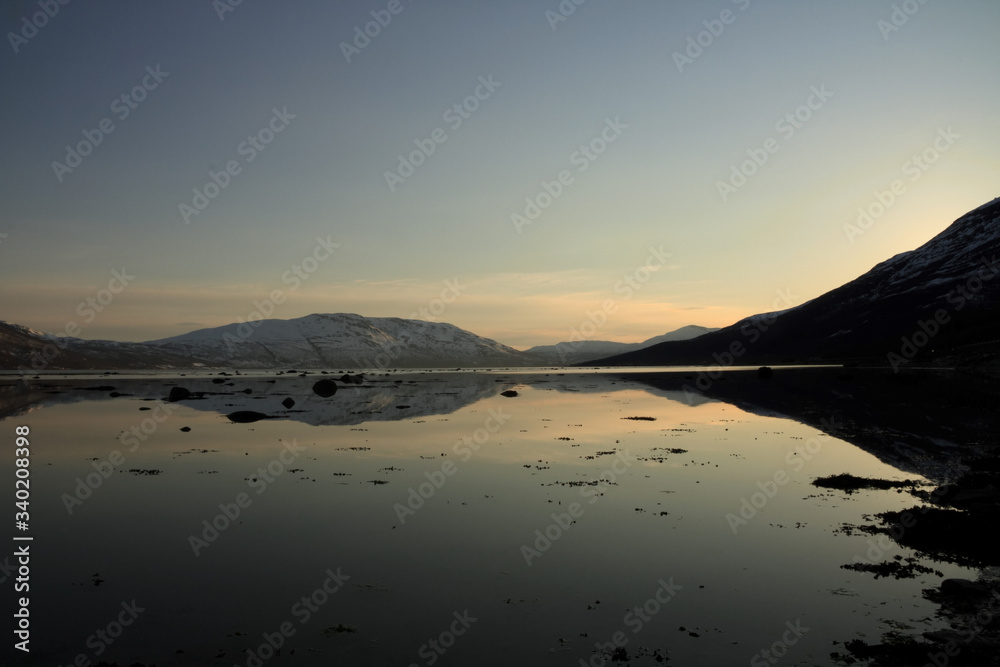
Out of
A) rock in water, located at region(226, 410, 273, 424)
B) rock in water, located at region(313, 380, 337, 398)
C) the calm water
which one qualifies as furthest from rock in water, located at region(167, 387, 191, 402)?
the calm water

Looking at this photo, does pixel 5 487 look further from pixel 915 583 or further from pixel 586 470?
pixel 915 583

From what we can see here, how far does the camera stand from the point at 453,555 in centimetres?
1720

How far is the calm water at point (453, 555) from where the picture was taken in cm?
1207

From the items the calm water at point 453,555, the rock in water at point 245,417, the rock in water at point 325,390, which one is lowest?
the calm water at point 453,555

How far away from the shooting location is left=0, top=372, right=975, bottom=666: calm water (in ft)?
39.6

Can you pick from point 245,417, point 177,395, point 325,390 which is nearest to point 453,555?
point 245,417

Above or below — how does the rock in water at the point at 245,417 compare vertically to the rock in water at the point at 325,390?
below

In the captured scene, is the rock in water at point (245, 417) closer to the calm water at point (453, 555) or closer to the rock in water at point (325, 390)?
the calm water at point (453, 555)

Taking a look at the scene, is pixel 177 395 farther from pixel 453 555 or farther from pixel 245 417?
A: pixel 453 555

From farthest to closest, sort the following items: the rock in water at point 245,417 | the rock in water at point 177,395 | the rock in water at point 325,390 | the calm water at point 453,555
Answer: the rock in water at point 325,390 → the rock in water at point 177,395 → the rock in water at point 245,417 → the calm water at point 453,555

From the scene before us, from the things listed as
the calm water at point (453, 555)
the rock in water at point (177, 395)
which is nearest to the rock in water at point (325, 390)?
the rock in water at point (177, 395)

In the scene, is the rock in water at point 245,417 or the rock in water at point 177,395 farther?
the rock in water at point 177,395

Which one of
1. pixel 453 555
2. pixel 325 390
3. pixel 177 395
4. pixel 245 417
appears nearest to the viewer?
pixel 453 555

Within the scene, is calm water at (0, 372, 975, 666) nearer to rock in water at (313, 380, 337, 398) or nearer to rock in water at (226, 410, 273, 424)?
rock in water at (226, 410, 273, 424)
